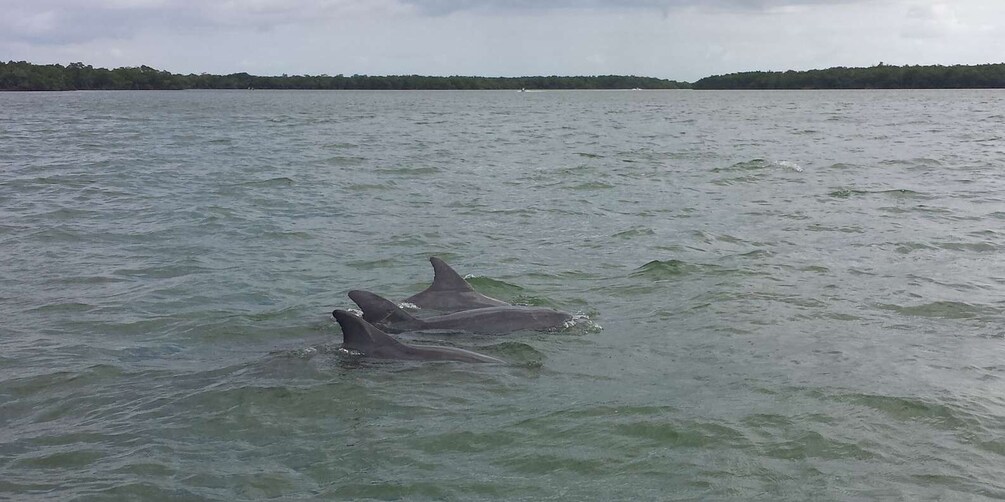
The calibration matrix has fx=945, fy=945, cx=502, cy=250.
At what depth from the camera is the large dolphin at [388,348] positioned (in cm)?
998

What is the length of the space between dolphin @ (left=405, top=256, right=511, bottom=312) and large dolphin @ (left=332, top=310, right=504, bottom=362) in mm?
2134

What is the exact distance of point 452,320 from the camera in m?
11.5

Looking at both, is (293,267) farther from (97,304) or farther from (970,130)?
(970,130)

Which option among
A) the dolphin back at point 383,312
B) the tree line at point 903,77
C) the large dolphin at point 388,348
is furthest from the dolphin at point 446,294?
the tree line at point 903,77

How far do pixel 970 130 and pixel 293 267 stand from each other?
44.7 m

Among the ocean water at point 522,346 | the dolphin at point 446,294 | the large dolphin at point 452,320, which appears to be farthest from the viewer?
the dolphin at point 446,294

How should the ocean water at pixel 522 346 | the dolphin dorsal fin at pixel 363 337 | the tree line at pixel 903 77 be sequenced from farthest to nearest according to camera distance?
the tree line at pixel 903 77 < the dolphin dorsal fin at pixel 363 337 < the ocean water at pixel 522 346

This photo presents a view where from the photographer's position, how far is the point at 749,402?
8773 mm

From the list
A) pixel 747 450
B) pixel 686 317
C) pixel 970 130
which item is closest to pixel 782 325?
pixel 686 317

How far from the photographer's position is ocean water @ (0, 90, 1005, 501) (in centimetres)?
739

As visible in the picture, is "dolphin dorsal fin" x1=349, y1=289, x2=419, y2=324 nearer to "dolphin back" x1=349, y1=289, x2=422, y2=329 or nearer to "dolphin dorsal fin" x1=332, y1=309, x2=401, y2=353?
"dolphin back" x1=349, y1=289, x2=422, y2=329

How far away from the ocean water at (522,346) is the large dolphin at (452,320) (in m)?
0.35

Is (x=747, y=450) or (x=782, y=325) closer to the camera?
(x=747, y=450)

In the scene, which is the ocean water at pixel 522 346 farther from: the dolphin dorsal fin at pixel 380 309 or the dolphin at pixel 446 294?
the dolphin at pixel 446 294
